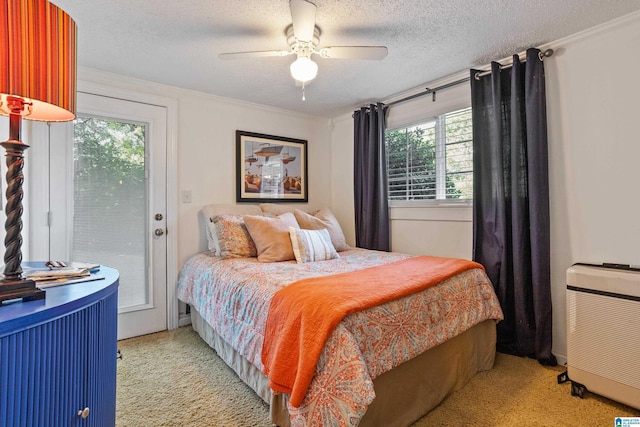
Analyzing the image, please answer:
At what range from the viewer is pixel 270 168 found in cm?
352

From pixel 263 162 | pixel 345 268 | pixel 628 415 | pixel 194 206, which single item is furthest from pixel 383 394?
pixel 263 162

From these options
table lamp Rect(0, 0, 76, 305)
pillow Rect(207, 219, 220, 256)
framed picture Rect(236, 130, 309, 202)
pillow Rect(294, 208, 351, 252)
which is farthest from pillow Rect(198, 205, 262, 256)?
table lamp Rect(0, 0, 76, 305)

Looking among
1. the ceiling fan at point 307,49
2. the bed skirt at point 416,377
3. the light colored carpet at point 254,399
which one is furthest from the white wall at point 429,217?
the ceiling fan at point 307,49

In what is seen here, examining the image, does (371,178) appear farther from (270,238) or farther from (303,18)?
(303,18)

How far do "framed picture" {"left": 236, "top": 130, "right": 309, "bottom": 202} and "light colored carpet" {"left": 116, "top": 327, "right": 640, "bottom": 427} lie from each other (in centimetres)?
170

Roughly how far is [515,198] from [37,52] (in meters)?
2.65

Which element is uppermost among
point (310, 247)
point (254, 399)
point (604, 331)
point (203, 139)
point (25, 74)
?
point (203, 139)

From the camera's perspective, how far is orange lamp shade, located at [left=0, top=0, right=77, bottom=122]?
0.76 m

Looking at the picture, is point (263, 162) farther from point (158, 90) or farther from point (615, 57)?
point (615, 57)

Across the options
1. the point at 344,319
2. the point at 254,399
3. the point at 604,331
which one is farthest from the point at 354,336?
the point at 604,331

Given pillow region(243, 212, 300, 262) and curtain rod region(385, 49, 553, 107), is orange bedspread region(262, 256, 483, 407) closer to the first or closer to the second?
pillow region(243, 212, 300, 262)

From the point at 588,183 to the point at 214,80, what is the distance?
2976 millimetres

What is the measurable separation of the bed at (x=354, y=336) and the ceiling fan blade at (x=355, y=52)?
134cm

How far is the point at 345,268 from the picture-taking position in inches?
86.7
